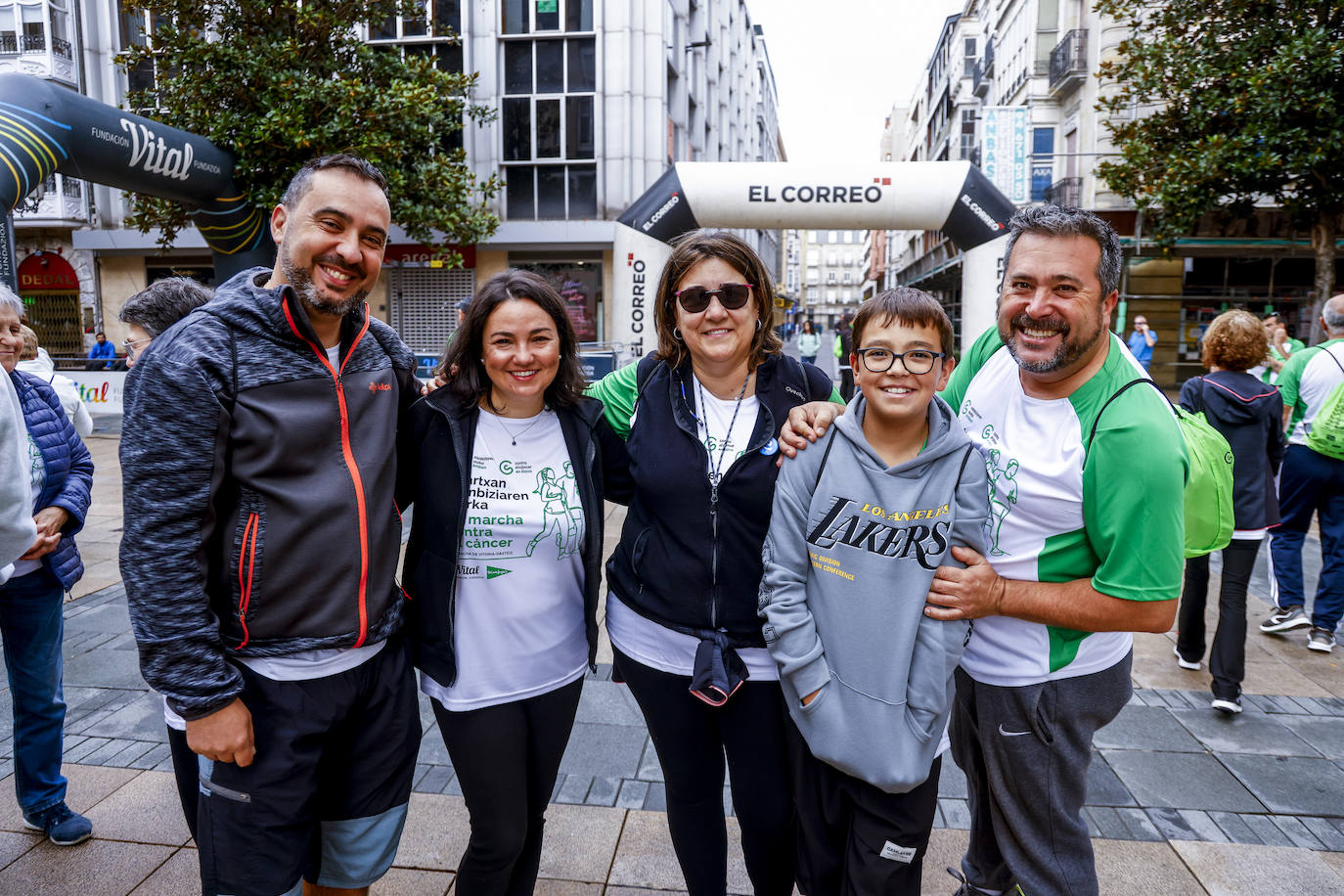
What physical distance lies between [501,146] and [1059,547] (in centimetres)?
2119

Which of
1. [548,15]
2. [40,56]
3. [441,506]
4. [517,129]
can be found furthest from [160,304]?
[40,56]

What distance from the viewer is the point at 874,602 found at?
6.63ft

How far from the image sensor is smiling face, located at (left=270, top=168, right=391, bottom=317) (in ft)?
6.64

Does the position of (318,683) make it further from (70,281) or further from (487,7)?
(70,281)

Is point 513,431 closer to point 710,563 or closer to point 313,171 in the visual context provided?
point 710,563

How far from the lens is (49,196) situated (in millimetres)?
21891

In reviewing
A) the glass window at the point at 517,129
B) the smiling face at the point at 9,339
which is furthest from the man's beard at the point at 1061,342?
the glass window at the point at 517,129

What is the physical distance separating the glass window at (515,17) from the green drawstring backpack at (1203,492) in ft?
71.6

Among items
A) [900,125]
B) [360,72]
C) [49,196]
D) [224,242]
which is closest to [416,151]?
[360,72]

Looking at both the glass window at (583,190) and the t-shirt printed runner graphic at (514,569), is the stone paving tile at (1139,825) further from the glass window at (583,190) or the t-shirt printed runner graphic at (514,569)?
the glass window at (583,190)

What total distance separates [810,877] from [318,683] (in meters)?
1.39

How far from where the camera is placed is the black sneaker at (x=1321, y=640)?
195 inches

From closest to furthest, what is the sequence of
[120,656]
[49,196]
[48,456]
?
[48,456], [120,656], [49,196]

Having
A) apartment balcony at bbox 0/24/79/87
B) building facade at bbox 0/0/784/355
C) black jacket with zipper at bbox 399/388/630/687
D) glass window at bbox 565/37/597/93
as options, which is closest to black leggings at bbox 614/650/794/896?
black jacket with zipper at bbox 399/388/630/687
